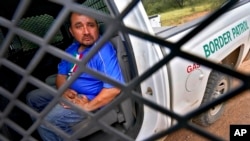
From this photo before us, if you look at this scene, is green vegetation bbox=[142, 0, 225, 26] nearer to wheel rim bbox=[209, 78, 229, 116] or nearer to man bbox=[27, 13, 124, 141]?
wheel rim bbox=[209, 78, 229, 116]

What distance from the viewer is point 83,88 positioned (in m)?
2.46

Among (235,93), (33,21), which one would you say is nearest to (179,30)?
(33,21)

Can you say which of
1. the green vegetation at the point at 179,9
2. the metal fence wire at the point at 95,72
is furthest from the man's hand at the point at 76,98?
the green vegetation at the point at 179,9

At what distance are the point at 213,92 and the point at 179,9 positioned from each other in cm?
1252

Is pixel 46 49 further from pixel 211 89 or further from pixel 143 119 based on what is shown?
pixel 211 89

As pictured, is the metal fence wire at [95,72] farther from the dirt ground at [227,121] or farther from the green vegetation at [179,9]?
the green vegetation at [179,9]

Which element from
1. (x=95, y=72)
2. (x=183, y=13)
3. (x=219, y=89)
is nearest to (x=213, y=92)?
(x=219, y=89)

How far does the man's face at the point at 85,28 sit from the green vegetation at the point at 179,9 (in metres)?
9.89

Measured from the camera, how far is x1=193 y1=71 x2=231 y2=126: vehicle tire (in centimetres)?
324

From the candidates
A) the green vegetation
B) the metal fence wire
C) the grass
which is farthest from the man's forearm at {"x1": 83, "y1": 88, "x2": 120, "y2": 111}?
the grass

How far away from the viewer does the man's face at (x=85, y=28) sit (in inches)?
99.7

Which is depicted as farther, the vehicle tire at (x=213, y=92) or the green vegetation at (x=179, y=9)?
the green vegetation at (x=179, y=9)

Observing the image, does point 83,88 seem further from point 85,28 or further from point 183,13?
point 183,13

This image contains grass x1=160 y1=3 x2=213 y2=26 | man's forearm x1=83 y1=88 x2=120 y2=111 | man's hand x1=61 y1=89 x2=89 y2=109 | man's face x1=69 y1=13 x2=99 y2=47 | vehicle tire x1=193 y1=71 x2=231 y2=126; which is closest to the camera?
man's forearm x1=83 y1=88 x2=120 y2=111
